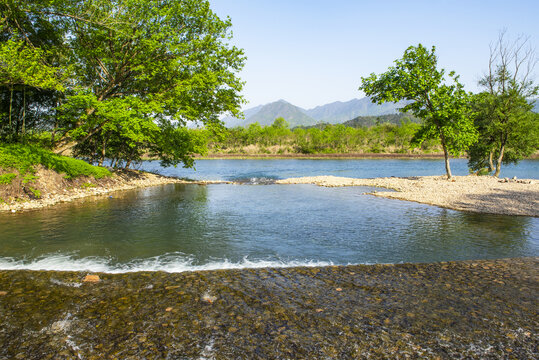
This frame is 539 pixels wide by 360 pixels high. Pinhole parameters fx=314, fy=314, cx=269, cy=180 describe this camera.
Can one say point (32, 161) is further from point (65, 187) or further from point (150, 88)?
point (150, 88)

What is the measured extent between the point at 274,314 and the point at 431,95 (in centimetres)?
2880

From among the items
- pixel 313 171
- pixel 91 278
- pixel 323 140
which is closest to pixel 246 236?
pixel 91 278

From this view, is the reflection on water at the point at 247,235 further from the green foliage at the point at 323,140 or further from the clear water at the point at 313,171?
the green foliage at the point at 323,140

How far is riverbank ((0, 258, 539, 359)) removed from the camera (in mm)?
5078

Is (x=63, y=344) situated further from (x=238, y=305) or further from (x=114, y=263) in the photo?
(x=114, y=263)

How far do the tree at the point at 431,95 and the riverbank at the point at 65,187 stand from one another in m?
24.6

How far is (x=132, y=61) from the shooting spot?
25547mm

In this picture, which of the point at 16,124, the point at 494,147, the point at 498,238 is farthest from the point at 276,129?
the point at 498,238

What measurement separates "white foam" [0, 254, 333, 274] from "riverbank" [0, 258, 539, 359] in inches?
18.5

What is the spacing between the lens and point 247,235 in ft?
41.8

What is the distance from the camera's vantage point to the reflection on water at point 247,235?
388 inches

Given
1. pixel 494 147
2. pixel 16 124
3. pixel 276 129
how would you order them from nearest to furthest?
pixel 16 124, pixel 494 147, pixel 276 129

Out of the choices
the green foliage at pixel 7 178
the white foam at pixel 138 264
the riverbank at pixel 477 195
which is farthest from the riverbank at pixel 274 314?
the green foliage at pixel 7 178

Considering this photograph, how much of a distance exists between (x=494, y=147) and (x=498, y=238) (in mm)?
26769
